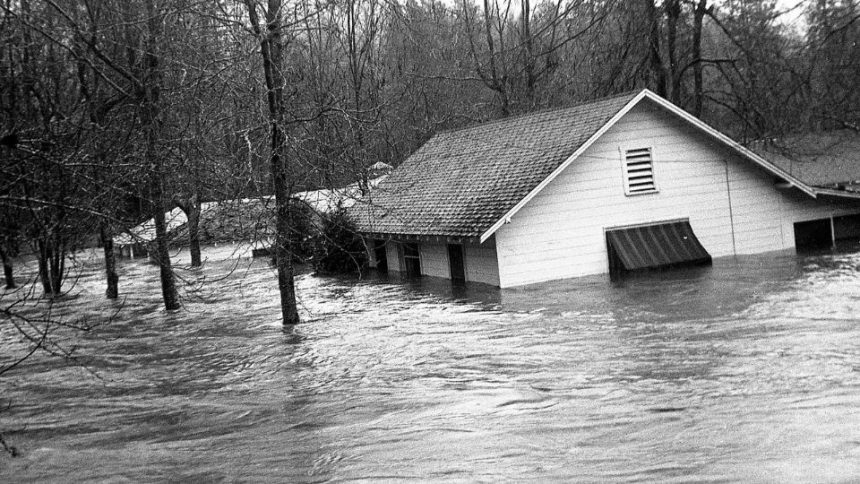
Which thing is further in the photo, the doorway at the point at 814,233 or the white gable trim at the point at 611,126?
the doorway at the point at 814,233

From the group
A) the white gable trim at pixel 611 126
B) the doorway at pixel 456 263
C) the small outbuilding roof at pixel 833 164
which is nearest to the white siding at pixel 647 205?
the white gable trim at pixel 611 126

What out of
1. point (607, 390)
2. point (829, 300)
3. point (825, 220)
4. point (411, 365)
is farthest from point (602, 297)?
point (825, 220)

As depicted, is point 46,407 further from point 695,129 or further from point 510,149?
point 695,129

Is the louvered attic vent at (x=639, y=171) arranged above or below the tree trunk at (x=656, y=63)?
below

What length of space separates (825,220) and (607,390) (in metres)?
21.7

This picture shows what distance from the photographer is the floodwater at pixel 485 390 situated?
480 inches

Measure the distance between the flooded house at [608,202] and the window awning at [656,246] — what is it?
0.04 metres

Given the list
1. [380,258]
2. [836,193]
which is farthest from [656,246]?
[380,258]

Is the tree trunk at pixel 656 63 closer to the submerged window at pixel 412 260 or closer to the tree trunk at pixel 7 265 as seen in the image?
the submerged window at pixel 412 260

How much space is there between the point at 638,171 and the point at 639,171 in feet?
0.10

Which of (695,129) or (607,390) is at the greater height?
(695,129)

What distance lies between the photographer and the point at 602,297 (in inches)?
1008

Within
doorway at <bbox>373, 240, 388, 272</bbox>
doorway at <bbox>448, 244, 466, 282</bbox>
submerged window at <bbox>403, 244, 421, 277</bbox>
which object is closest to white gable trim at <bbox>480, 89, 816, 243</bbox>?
doorway at <bbox>448, 244, 466, 282</bbox>

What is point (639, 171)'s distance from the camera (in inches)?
1221
